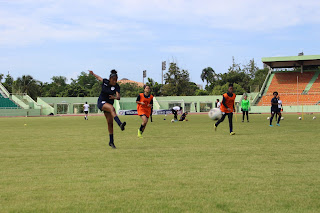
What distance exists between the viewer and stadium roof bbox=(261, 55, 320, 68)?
66.9 meters

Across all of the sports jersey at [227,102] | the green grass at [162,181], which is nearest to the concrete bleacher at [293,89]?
the sports jersey at [227,102]

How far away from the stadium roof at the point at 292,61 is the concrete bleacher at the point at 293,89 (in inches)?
82.8

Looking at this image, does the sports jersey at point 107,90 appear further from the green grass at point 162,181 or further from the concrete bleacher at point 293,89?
the concrete bleacher at point 293,89

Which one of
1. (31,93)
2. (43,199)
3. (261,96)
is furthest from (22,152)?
(31,93)

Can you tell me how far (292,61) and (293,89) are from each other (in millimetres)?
6341

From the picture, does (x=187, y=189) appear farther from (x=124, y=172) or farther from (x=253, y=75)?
(x=253, y=75)

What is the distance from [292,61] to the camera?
7050cm

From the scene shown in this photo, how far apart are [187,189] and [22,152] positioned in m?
6.21

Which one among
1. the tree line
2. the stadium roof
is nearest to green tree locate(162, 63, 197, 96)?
the tree line

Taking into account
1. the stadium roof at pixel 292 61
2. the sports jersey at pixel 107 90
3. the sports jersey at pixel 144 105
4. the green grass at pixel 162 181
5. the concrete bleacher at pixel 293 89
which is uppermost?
the stadium roof at pixel 292 61

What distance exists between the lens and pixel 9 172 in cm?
717

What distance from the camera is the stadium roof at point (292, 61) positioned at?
66875 mm

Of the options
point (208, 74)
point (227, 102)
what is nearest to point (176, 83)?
point (208, 74)

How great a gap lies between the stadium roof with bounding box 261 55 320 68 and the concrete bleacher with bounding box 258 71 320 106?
2103 mm
